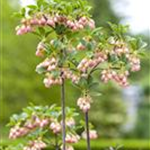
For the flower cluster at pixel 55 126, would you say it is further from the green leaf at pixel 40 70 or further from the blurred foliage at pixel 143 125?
the blurred foliage at pixel 143 125

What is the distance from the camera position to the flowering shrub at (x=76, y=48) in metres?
2.87

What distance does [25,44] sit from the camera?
12758 mm

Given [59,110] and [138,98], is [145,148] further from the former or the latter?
[138,98]

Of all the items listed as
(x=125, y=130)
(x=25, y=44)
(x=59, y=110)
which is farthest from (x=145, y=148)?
(x=59, y=110)

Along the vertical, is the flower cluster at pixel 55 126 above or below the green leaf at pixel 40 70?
below

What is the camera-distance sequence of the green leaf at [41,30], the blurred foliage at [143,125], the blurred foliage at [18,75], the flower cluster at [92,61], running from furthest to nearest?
the blurred foliage at [143,125] < the blurred foliage at [18,75] < the green leaf at [41,30] < the flower cluster at [92,61]

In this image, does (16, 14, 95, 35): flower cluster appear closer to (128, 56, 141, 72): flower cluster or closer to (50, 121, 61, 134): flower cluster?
(128, 56, 141, 72): flower cluster

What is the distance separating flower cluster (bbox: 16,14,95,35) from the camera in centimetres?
285

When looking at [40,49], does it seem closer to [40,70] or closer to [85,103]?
[40,70]

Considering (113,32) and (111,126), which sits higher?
(113,32)

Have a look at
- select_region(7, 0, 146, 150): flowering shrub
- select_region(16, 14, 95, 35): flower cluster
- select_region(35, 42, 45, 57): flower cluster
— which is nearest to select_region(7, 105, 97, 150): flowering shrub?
select_region(7, 0, 146, 150): flowering shrub

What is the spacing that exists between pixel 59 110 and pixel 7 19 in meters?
9.75

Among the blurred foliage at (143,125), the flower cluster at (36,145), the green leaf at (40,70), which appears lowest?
the blurred foliage at (143,125)

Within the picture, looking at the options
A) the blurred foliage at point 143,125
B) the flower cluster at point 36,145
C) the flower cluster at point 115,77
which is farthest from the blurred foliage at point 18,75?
the flower cluster at point 115,77
